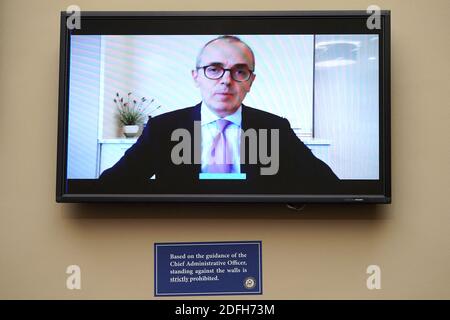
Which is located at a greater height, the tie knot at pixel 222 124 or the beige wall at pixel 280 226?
the tie knot at pixel 222 124

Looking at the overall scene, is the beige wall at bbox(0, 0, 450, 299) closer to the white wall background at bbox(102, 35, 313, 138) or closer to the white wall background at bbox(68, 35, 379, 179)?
the white wall background at bbox(68, 35, 379, 179)

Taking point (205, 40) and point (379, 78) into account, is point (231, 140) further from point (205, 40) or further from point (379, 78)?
point (379, 78)

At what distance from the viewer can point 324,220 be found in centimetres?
218

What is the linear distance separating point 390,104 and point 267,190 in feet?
2.16

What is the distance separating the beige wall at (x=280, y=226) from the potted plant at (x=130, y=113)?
33 centimetres

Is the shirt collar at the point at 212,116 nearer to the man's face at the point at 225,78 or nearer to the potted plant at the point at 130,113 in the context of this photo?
the man's face at the point at 225,78

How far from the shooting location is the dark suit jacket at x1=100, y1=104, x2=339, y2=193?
210cm

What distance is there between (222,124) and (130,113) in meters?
0.41

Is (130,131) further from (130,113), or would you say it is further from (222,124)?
(222,124)

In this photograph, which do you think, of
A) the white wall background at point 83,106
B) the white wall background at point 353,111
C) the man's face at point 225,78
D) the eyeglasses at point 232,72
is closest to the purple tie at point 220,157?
the man's face at point 225,78

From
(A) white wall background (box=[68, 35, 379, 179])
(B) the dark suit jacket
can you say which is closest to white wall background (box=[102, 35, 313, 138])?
(A) white wall background (box=[68, 35, 379, 179])

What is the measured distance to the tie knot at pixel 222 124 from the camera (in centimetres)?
213
